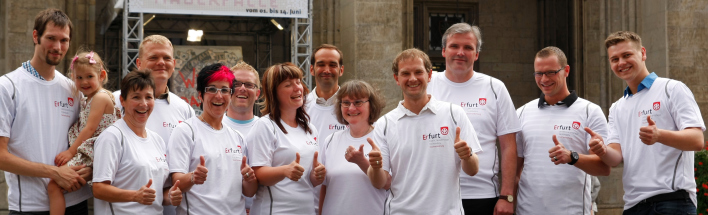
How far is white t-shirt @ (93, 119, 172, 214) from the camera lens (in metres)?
4.59

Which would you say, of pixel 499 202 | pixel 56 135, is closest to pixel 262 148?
pixel 56 135

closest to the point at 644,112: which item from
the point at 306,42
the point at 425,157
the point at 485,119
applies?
the point at 485,119

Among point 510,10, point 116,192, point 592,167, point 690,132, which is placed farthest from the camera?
point 510,10

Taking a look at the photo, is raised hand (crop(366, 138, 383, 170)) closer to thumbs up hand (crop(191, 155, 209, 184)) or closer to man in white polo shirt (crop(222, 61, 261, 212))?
thumbs up hand (crop(191, 155, 209, 184))

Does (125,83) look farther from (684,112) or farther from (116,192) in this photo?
(684,112)

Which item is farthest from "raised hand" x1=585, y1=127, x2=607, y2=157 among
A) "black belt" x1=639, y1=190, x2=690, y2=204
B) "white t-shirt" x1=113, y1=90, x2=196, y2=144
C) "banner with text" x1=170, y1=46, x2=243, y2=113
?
"banner with text" x1=170, y1=46, x2=243, y2=113

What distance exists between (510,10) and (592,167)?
46.9 feet

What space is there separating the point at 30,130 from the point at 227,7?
6.66 m

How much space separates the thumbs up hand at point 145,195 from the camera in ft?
14.8

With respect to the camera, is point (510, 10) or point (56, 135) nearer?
point (56, 135)

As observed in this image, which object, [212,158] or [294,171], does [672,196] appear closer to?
[294,171]

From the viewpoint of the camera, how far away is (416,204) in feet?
15.4

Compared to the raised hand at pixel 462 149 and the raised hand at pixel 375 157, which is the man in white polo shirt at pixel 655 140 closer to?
the raised hand at pixel 462 149

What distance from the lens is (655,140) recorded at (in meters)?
4.75
